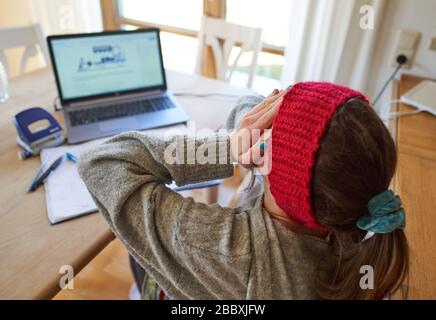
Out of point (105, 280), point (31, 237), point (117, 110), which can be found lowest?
point (105, 280)

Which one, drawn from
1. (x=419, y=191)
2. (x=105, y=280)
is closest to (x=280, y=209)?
(x=419, y=191)

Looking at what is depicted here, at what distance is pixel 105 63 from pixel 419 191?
1.03m

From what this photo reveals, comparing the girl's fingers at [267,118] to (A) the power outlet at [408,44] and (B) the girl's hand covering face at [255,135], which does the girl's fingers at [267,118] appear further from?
(A) the power outlet at [408,44]

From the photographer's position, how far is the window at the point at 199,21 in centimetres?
194

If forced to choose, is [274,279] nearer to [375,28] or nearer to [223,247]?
[223,247]

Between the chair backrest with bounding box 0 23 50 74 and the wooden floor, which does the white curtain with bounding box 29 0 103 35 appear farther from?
the wooden floor

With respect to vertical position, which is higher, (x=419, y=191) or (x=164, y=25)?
(x=164, y=25)

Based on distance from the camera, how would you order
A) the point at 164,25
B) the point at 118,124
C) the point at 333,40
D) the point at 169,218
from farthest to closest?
the point at 164,25 < the point at 333,40 < the point at 118,124 < the point at 169,218

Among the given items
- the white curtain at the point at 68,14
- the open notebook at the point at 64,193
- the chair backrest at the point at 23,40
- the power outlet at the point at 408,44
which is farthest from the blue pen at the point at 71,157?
the white curtain at the point at 68,14

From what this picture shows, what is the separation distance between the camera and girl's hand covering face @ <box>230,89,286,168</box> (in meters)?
0.59

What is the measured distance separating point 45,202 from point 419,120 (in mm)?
1149

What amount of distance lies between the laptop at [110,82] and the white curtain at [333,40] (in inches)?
31.2

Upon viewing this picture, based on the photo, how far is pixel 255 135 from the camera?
2.02 ft

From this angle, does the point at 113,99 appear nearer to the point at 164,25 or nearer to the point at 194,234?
the point at 194,234
